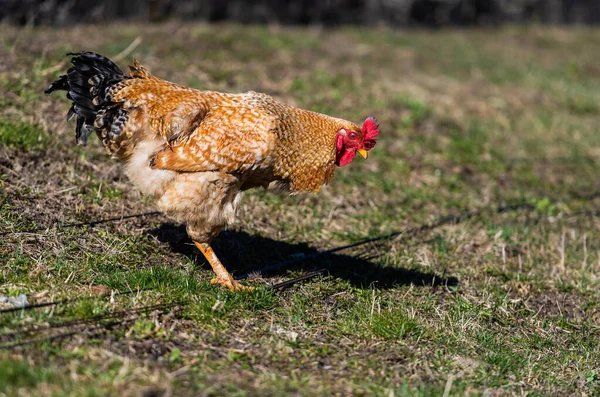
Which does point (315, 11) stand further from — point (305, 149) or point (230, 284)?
point (230, 284)

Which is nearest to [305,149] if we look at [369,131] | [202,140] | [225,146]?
[369,131]

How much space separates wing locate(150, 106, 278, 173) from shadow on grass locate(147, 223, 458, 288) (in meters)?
1.09

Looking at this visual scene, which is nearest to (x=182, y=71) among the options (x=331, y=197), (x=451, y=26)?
(x=331, y=197)

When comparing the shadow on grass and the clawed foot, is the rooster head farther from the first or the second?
the clawed foot

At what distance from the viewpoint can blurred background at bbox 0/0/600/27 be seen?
11.6m

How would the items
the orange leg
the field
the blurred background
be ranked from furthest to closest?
1. the blurred background
2. the orange leg
3. the field

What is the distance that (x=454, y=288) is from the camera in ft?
20.0

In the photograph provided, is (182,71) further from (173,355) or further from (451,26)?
(451,26)

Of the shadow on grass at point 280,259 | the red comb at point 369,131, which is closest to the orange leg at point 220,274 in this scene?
the shadow on grass at point 280,259

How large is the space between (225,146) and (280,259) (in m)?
1.65

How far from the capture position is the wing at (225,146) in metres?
4.87

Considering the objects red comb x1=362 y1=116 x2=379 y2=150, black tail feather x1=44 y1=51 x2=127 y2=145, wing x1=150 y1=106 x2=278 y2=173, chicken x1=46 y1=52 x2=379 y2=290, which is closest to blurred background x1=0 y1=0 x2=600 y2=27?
black tail feather x1=44 y1=51 x2=127 y2=145

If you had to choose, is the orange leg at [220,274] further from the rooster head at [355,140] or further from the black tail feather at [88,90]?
the rooster head at [355,140]

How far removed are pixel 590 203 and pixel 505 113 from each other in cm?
337
